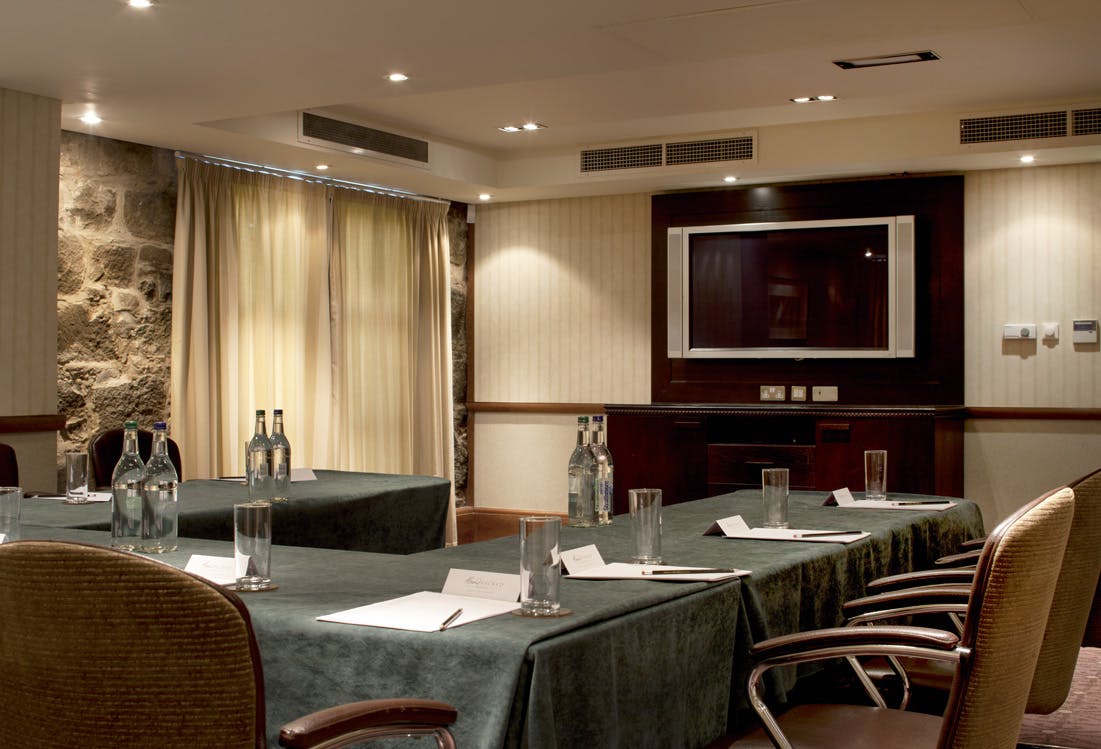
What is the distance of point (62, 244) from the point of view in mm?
5434

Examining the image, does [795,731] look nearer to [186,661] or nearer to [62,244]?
[186,661]

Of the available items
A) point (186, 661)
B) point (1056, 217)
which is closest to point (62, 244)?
point (186, 661)

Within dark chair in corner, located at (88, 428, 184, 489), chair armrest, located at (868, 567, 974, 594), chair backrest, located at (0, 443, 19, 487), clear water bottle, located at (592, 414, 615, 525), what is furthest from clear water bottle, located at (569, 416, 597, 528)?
chair backrest, located at (0, 443, 19, 487)

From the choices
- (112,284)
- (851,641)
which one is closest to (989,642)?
(851,641)

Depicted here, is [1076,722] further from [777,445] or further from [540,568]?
[777,445]

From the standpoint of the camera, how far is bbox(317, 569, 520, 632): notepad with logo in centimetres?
185

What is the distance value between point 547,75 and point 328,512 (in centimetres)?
192

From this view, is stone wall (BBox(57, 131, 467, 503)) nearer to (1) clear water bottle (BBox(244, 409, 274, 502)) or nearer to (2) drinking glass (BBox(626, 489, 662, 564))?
(1) clear water bottle (BBox(244, 409, 274, 502))

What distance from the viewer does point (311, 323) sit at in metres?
6.89

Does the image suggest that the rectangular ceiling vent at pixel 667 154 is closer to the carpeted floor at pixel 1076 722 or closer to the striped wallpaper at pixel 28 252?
the striped wallpaper at pixel 28 252

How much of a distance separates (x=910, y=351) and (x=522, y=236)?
2.74 m

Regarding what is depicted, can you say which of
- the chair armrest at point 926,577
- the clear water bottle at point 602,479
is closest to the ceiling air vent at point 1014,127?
the clear water bottle at point 602,479

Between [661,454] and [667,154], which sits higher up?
[667,154]

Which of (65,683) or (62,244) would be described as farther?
(62,244)
